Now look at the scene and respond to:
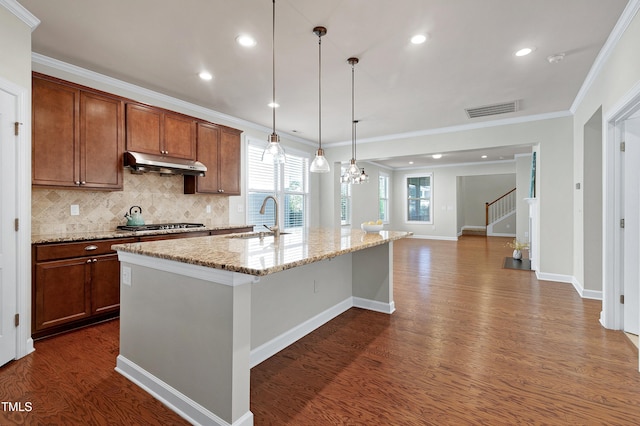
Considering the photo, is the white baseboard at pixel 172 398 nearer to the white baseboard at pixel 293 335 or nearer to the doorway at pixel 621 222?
the white baseboard at pixel 293 335

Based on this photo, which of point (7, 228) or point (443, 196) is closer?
point (7, 228)

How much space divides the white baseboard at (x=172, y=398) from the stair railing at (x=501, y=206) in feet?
38.0

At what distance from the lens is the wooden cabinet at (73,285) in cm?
268

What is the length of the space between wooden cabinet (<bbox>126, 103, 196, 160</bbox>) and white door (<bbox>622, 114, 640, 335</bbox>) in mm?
4669

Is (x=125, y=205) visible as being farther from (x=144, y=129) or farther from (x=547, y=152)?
(x=547, y=152)

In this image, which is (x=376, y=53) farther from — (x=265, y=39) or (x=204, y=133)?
(x=204, y=133)

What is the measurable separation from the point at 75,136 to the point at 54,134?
0.17 meters

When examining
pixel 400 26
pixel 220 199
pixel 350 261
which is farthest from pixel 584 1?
pixel 220 199

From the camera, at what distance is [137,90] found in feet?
12.6

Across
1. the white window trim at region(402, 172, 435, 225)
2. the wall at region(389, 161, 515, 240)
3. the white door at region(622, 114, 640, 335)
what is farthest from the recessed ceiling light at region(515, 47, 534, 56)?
the white window trim at region(402, 172, 435, 225)

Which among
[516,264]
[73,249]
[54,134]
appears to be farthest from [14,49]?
[516,264]

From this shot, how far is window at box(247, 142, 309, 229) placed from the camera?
18.2 feet

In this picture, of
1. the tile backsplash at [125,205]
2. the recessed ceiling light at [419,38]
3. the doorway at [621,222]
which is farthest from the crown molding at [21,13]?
the doorway at [621,222]

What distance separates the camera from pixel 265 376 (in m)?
2.19
